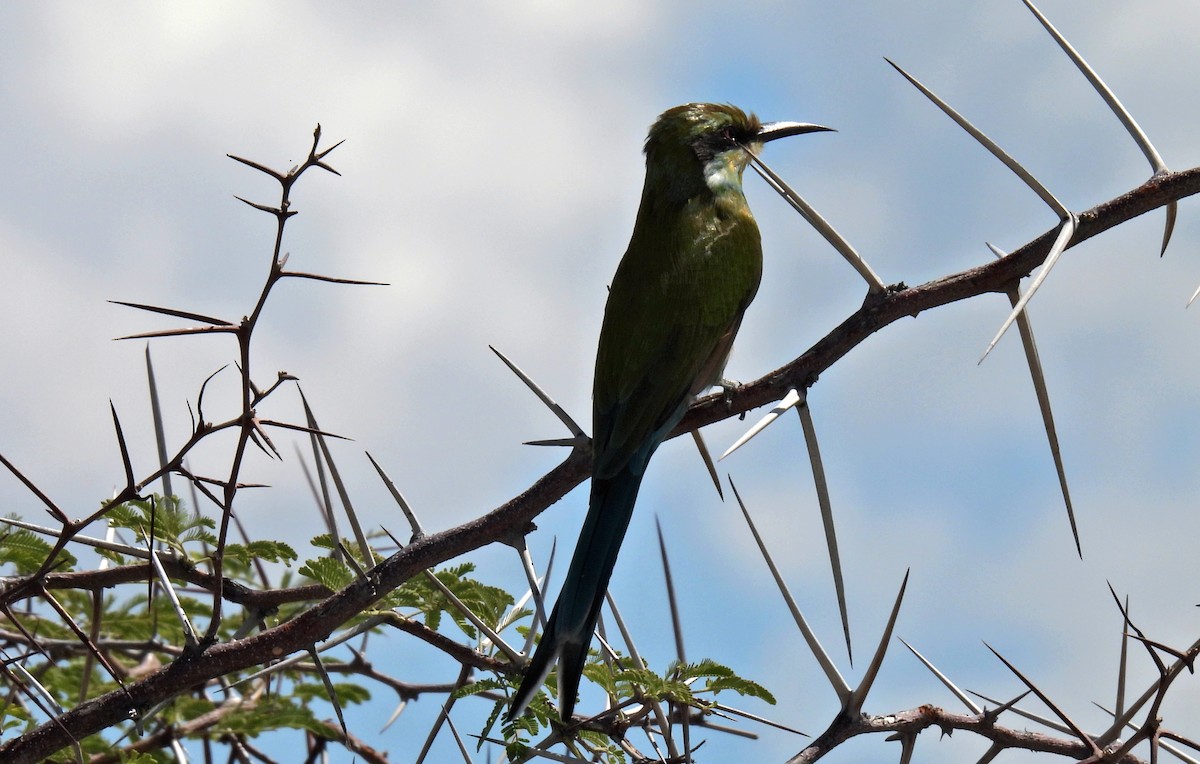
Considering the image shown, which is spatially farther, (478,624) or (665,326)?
(665,326)

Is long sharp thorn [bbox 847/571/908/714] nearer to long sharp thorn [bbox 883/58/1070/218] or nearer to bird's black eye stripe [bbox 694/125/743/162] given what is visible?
long sharp thorn [bbox 883/58/1070/218]

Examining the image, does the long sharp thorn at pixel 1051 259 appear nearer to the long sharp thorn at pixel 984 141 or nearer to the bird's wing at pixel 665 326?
the long sharp thorn at pixel 984 141

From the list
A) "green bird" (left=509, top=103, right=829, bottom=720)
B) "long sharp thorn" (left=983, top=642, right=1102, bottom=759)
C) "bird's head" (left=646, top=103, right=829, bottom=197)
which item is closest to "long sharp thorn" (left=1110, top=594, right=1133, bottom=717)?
"long sharp thorn" (left=983, top=642, right=1102, bottom=759)

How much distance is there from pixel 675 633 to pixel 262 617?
3.85 feet

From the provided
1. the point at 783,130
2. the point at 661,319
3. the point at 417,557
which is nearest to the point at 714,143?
the point at 783,130

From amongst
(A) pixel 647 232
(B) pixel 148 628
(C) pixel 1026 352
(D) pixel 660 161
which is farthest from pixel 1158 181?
(B) pixel 148 628

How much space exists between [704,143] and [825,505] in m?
2.63

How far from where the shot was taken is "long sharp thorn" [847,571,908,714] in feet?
8.45

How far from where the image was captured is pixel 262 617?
321 cm

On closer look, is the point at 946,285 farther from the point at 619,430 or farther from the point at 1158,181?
the point at 619,430

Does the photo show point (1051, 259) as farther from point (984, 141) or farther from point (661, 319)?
point (661, 319)

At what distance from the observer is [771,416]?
8.99ft

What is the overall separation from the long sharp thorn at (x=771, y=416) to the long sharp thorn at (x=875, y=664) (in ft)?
1.55

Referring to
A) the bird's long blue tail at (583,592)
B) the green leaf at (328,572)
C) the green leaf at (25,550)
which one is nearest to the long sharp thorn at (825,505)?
the bird's long blue tail at (583,592)
